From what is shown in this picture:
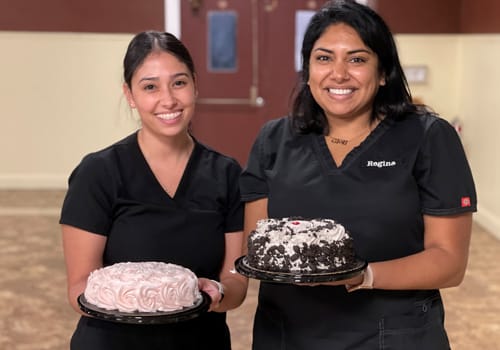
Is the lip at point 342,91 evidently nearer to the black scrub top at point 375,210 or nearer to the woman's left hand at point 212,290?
the black scrub top at point 375,210

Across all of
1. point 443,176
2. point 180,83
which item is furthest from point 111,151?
point 443,176

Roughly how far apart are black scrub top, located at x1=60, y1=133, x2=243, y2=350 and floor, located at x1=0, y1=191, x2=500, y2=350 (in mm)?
1798

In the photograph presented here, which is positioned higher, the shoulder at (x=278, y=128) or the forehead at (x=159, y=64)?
the forehead at (x=159, y=64)

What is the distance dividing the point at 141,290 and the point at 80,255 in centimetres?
26

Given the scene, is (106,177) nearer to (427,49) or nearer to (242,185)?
(242,185)

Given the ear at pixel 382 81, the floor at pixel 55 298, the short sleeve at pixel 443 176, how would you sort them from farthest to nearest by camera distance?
the floor at pixel 55 298 < the ear at pixel 382 81 < the short sleeve at pixel 443 176

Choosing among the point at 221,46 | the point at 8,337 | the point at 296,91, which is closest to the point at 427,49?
the point at 221,46

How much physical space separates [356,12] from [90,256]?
2.83ft

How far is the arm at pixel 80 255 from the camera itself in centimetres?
189

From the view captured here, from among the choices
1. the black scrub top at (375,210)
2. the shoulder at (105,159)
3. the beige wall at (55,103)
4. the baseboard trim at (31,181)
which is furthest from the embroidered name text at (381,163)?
the baseboard trim at (31,181)

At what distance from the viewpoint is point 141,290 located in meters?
1.71

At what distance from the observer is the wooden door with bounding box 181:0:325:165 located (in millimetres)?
7348

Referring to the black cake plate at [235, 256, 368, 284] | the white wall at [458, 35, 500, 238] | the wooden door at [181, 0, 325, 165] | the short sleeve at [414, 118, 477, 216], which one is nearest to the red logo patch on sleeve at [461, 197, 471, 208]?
the short sleeve at [414, 118, 477, 216]

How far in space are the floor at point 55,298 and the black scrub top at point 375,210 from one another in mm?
1883
